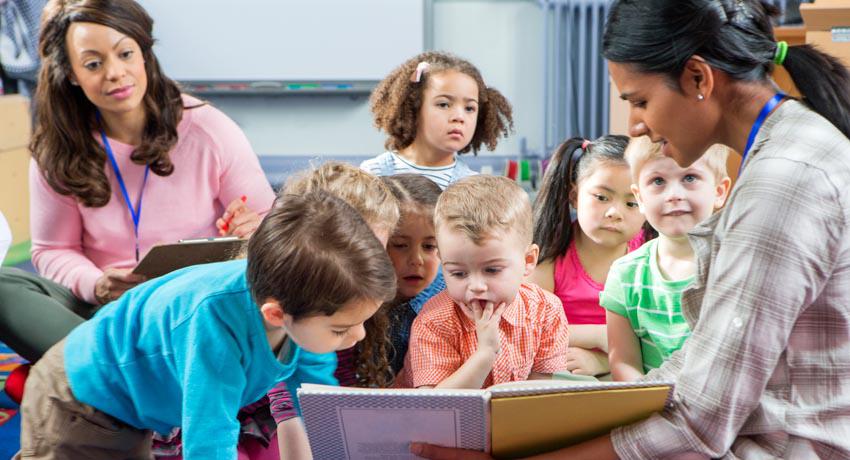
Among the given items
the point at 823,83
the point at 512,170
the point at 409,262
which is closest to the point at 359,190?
the point at 409,262

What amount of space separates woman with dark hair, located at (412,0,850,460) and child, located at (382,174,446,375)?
559mm

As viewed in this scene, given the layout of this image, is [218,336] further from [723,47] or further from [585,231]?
[585,231]

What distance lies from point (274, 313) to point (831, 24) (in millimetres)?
2061

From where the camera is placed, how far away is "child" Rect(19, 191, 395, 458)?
1.32 metres

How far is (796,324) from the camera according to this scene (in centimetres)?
115

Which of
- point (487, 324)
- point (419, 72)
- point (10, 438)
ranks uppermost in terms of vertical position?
point (419, 72)

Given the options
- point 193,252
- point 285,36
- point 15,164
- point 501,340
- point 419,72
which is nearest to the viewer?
point 501,340

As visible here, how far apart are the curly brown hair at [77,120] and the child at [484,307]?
0.95 meters

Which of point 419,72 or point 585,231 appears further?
point 419,72

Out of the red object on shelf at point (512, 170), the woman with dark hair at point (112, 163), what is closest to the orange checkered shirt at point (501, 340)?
the woman with dark hair at point (112, 163)

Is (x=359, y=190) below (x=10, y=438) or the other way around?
the other way around

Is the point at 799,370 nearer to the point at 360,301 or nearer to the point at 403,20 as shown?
the point at 360,301

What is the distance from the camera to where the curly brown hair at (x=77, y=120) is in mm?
2211

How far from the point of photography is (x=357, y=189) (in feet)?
5.41
